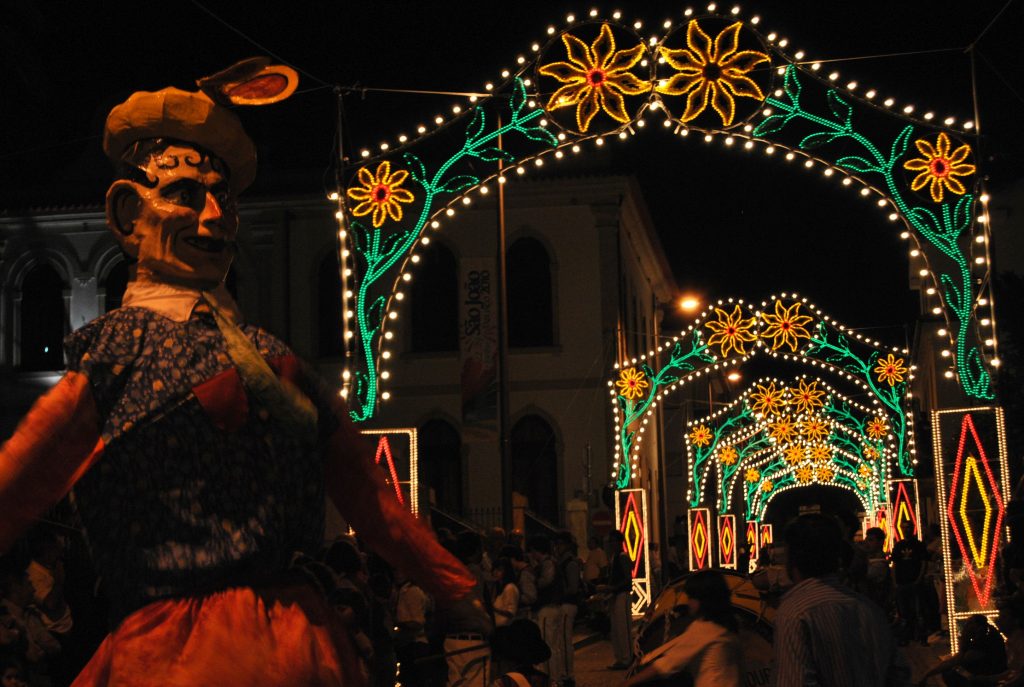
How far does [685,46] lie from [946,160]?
2.47m

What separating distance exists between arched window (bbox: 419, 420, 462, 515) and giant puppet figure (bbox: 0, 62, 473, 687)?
29854 millimetres

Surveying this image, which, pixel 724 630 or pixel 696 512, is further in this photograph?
pixel 696 512

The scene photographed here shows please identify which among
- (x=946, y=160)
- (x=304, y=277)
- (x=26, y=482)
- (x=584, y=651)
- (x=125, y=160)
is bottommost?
(x=584, y=651)

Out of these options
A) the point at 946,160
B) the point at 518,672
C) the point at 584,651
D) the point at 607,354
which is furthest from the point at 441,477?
the point at 518,672

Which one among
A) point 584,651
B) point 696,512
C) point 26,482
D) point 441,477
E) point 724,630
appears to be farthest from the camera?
point 441,477

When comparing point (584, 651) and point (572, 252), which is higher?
point (572, 252)

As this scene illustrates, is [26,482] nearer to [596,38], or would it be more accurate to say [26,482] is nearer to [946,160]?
[596,38]

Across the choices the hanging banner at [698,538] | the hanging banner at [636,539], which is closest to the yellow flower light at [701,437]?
the hanging banner at [698,538]

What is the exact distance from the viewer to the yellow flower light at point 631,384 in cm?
2484

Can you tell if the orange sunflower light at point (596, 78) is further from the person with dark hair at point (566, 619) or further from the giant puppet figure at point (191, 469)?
the giant puppet figure at point (191, 469)

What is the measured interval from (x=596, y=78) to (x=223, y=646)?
925 cm

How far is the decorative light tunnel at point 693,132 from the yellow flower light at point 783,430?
974 inches

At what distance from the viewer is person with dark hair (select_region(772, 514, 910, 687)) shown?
6.18m

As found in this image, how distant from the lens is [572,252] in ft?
117
